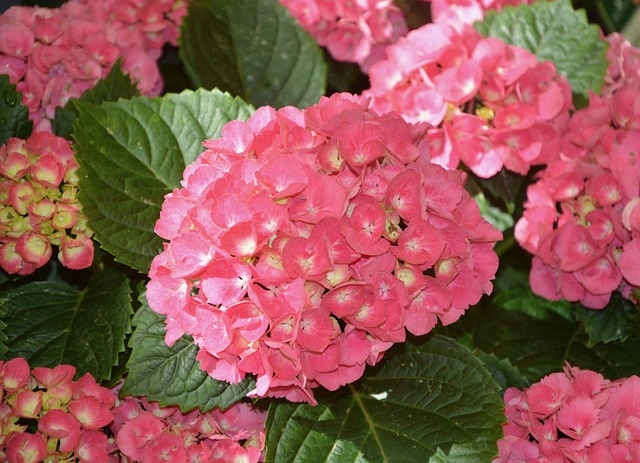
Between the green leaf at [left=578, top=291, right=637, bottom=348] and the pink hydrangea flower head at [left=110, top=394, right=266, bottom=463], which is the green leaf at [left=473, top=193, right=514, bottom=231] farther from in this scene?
the pink hydrangea flower head at [left=110, top=394, right=266, bottom=463]

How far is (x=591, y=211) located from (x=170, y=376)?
2.07ft

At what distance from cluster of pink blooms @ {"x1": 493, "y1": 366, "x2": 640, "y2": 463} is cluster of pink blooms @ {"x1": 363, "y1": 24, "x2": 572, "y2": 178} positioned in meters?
0.37

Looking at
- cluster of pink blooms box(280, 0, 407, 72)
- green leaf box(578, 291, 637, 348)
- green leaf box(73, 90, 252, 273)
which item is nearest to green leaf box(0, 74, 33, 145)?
green leaf box(73, 90, 252, 273)

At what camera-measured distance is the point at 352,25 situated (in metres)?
1.58

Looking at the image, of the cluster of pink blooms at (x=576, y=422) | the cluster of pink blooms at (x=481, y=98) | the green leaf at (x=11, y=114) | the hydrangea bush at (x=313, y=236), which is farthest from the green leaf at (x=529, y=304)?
the green leaf at (x=11, y=114)

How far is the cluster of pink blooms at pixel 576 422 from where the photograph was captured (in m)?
0.97

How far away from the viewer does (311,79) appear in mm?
1458

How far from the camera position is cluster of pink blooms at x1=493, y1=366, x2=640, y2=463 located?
3.17 feet

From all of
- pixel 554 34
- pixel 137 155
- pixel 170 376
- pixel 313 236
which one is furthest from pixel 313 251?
pixel 554 34

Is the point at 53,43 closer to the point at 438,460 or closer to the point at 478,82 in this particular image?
the point at 478,82

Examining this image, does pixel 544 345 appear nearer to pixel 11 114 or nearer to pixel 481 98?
pixel 481 98

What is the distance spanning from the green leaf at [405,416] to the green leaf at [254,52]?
53cm

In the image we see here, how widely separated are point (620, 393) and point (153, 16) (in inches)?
38.2

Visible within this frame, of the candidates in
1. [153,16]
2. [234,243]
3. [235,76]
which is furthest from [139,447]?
[153,16]
